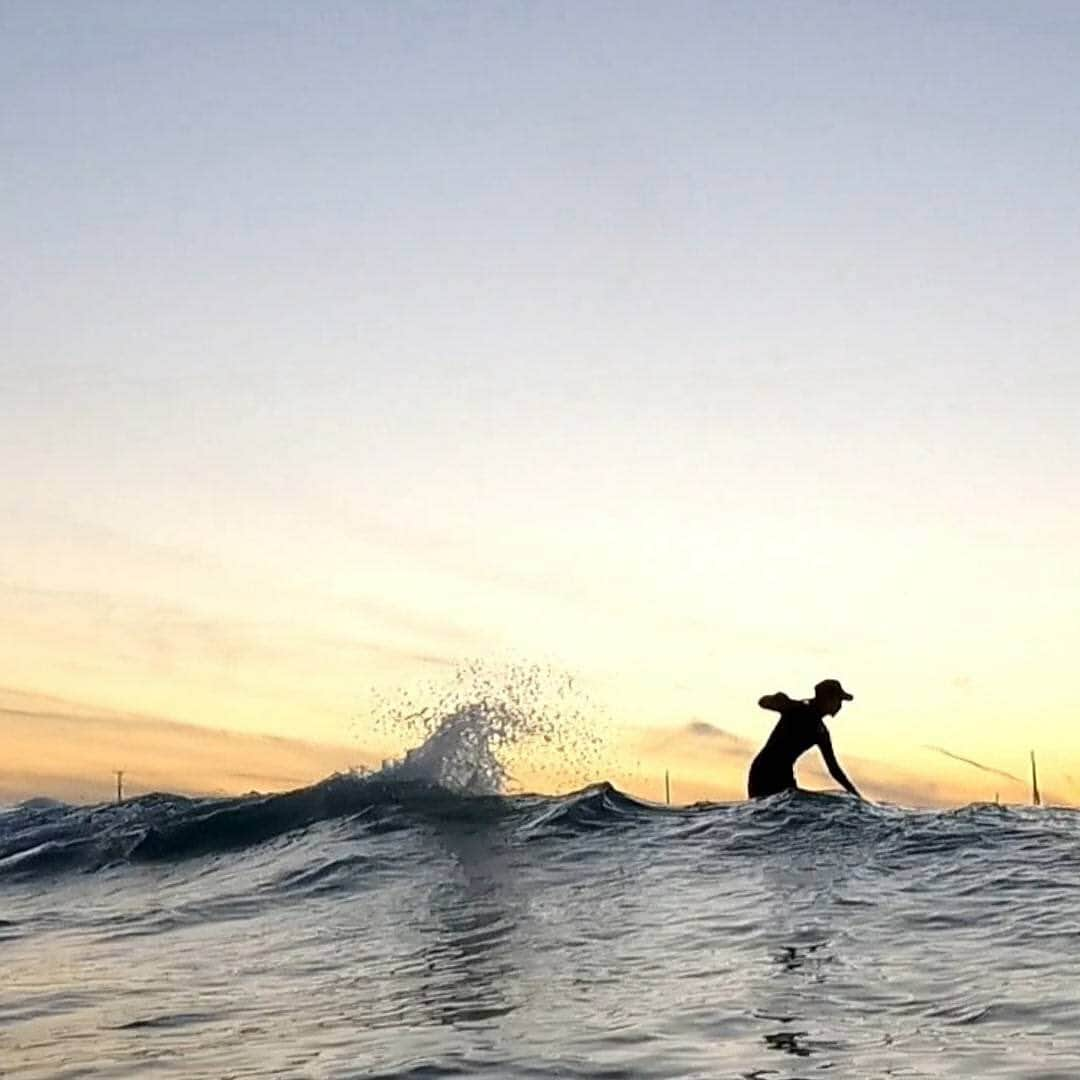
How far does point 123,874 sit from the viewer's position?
15094 millimetres

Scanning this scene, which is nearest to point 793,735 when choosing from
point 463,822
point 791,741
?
point 791,741

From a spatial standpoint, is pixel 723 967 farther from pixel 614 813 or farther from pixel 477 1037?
pixel 614 813

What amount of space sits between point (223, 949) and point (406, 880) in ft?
10.4

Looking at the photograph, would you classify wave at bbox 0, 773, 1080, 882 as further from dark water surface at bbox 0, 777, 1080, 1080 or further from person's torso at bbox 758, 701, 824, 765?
person's torso at bbox 758, 701, 824, 765

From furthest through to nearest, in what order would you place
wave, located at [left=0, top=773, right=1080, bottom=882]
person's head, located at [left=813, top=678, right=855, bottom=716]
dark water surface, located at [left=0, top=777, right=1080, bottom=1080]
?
person's head, located at [left=813, top=678, right=855, bottom=716], wave, located at [left=0, top=773, right=1080, bottom=882], dark water surface, located at [left=0, top=777, right=1080, bottom=1080]

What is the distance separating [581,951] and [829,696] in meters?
8.01

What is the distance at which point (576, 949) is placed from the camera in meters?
8.05

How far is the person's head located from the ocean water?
1.14m

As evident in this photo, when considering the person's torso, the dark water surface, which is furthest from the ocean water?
the person's torso

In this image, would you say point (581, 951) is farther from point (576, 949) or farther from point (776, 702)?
point (776, 702)

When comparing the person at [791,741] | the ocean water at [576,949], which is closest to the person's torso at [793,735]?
the person at [791,741]

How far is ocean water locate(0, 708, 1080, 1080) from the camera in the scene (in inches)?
221

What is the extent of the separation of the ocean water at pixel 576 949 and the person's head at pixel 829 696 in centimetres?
114

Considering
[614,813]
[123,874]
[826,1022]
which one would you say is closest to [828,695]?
[614,813]
